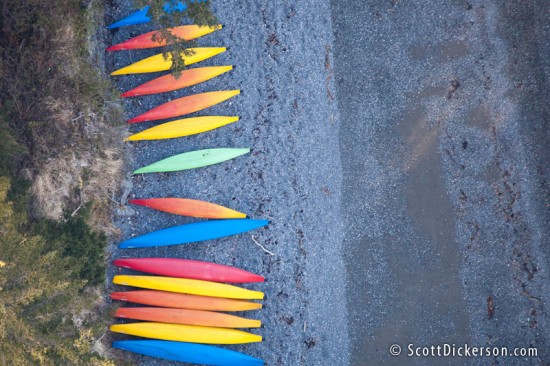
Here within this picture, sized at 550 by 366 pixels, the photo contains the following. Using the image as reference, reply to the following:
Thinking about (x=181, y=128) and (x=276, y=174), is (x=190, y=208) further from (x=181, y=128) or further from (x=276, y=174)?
(x=276, y=174)

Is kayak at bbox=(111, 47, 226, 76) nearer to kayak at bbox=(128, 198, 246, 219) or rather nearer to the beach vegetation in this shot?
the beach vegetation

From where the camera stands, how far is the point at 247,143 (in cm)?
638

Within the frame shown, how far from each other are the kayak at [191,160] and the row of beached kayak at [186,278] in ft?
0.03

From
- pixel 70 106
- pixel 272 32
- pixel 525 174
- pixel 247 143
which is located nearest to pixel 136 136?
pixel 70 106

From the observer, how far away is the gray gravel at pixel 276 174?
6.20m

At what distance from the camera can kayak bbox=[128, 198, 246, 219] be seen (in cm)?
619

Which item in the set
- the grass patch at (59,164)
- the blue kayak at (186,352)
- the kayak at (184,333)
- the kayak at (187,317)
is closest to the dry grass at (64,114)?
the grass patch at (59,164)

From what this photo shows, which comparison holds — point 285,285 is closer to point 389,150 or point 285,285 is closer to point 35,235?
point 389,150

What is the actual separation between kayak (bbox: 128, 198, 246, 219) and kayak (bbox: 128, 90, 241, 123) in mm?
863

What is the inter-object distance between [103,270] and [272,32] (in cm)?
298

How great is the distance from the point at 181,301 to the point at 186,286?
0.16 m

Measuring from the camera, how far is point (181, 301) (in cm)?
609

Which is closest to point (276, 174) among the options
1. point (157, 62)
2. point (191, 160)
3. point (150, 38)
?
point (191, 160)

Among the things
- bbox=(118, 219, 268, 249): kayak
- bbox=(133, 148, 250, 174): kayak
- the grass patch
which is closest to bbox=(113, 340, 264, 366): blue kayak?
the grass patch
